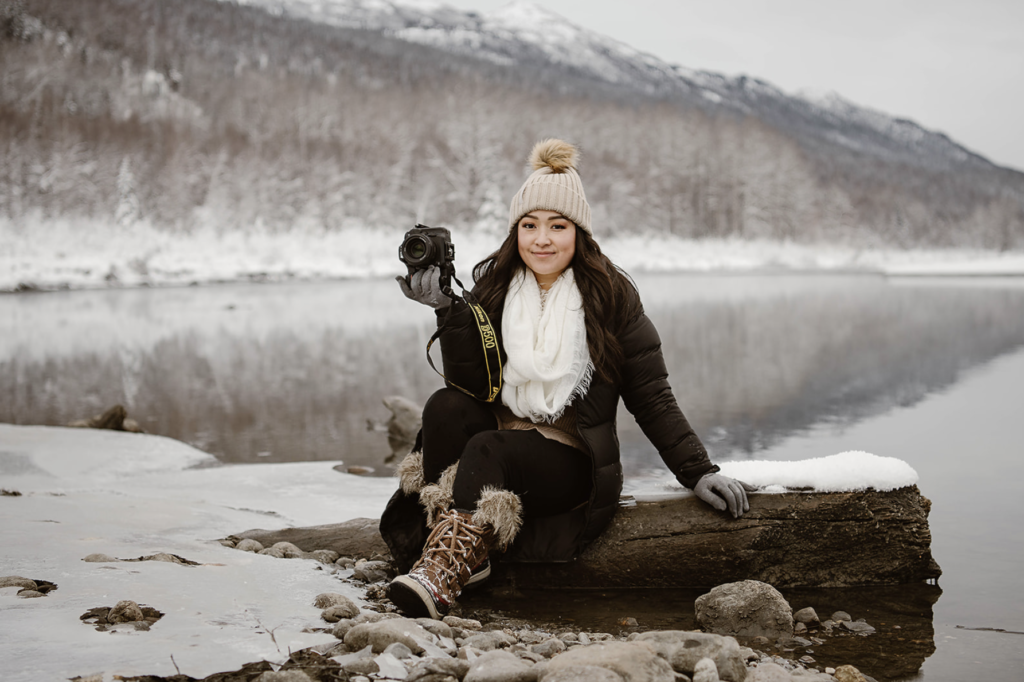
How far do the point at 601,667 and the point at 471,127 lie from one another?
169 feet

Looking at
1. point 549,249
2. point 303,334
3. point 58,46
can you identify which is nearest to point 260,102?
point 58,46

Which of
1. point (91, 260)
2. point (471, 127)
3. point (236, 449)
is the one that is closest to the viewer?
point (236, 449)

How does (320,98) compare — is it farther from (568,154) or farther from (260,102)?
(568,154)

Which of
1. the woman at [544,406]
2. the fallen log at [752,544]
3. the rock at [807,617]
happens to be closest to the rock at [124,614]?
the woman at [544,406]

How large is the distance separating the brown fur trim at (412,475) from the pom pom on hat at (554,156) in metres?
1.14

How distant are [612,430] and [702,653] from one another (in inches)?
37.0

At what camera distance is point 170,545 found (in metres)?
3.05

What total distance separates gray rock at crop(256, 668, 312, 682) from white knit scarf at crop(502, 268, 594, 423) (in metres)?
1.26

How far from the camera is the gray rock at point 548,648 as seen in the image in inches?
93.8

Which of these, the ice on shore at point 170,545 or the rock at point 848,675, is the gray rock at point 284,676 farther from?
the rock at point 848,675

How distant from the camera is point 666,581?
10.5ft

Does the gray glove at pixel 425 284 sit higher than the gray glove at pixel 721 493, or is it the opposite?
the gray glove at pixel 425 284

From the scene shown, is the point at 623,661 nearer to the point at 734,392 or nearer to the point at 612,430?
the point at 612,430

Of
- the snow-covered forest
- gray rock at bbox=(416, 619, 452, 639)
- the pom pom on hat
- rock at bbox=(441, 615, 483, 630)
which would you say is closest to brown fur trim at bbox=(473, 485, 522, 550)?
rock at bbox=(441, 615, 483, 630)
